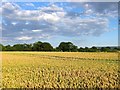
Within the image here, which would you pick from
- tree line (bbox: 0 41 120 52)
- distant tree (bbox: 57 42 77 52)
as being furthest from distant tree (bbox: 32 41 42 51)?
distant tree (bbox: 57 42 77 52)

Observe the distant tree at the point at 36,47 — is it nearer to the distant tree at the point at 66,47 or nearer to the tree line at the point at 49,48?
the tree line at the point at 49,48

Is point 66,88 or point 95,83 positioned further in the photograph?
point 95,83

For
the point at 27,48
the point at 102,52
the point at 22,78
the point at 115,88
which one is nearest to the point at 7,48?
the point at 27,48

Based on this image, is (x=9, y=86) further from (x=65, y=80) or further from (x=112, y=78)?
(x=112, y=78)

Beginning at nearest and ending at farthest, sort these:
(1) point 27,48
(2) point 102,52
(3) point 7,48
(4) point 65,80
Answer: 1. (4) point 65,80
2. (2) point 102,52
3. (1) point 27,48
4. (3) point 7,48

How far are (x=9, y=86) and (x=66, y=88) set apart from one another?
2.50 metres

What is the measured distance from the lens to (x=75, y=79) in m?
13.1

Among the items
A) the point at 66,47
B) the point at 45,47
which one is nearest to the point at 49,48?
the point at 45,47

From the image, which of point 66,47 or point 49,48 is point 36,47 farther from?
point 66,47

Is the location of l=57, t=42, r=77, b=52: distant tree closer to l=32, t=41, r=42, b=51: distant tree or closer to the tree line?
the tree line

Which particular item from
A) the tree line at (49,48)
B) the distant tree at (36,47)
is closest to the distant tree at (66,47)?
the tree line at (49,48)

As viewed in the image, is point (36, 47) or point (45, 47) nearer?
point (45, 47)

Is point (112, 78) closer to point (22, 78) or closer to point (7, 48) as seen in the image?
point (22, 78)

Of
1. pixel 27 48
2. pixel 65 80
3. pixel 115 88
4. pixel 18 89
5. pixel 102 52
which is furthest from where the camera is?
pixel 27 48
